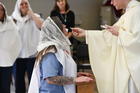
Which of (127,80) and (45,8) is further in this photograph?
(45,8)

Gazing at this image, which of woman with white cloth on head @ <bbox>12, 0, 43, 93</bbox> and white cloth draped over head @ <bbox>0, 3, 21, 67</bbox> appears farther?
woman with white cloth on head @ <bbox>12, 0, 43, 93</bbox>

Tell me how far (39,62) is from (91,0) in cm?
499

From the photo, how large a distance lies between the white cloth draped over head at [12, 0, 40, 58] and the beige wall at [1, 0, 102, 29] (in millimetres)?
2606

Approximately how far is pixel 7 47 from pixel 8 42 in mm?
62

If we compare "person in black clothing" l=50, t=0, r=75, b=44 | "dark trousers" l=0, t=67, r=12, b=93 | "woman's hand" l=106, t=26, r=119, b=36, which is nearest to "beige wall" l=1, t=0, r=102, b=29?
"person in black clothing" l=50, t=0, r=75, b=44

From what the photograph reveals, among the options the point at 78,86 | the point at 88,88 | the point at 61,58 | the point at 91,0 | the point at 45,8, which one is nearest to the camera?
the point at 61,58

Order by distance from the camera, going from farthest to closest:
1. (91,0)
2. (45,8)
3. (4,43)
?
(91,0) < (45,8) < (4,43)

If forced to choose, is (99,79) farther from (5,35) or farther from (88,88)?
(5,35)

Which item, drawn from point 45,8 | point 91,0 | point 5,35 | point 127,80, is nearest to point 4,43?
point 5,35

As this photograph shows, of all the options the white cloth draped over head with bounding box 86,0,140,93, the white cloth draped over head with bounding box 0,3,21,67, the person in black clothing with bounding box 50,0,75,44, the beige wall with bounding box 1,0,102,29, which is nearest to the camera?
the white cloth draped over head with bounding box 86,0,140,93

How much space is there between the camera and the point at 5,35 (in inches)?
139

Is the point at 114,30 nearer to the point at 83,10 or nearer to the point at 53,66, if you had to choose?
the point at 53,66

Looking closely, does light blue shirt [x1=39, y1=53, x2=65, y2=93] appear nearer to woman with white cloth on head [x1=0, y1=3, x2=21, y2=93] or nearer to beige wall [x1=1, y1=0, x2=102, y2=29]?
woman with white cloth on head [x1=0, y1=3, x2=21, y2=93]

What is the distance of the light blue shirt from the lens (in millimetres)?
1910
